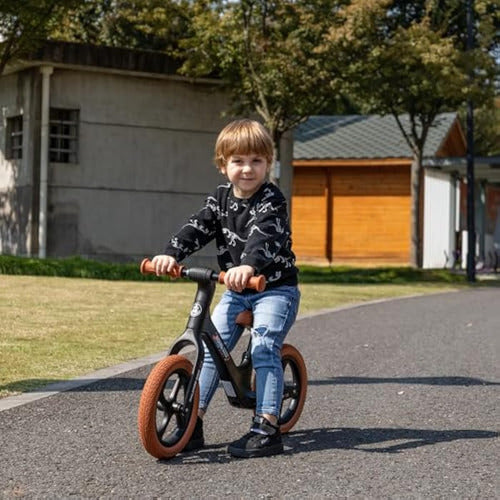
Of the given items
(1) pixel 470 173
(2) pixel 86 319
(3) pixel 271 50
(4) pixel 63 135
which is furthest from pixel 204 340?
(1) pixel 470 173

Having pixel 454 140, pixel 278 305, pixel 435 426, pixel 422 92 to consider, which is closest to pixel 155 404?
pixel 278 305

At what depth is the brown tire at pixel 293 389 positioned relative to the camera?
604 cm

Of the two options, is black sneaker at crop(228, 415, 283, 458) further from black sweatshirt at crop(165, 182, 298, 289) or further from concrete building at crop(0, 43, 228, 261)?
concrete building at crop(0, 43, 228, 261)

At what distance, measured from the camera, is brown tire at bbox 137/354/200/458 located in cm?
503

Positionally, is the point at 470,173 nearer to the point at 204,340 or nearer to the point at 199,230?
the point at 199,230

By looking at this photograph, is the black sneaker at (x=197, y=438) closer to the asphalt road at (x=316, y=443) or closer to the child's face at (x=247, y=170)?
the asphalt road at (x=316, y=443)

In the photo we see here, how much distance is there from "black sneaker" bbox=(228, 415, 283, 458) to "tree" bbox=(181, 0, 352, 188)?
1943 centimetres

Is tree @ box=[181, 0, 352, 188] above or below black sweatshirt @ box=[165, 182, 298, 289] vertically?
above

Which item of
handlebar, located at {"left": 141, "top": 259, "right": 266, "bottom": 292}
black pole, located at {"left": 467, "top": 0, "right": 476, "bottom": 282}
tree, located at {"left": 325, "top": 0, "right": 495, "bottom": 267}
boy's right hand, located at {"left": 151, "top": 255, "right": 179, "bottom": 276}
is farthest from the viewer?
black pole, located at {"left": 467, "top": 0, "right": 476, "bottom": 282}

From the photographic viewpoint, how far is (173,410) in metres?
5.28

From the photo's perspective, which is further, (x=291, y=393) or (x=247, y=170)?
(x=291, y=393)

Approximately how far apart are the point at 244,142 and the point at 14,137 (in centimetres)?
2132

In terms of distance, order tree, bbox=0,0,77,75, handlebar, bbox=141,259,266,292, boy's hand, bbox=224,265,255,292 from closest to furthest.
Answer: boy's hand, bbox=224,265,255,292 < handlebar, bbox=141,259,266,292 < tree, bbox=0,0,77,75

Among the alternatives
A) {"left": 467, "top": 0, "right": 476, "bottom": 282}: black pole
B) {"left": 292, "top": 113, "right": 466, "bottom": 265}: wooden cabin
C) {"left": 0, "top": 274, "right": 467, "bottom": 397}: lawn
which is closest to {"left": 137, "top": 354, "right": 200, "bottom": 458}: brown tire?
{"left": 0, "top": 274, "right": 467, "bottom": 397}: lawn
